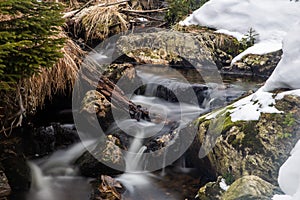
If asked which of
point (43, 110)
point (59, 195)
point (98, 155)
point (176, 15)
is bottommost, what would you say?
point (59, 195)

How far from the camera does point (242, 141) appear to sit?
3422 mm

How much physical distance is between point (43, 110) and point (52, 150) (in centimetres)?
63

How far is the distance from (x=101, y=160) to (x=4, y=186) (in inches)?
43.2

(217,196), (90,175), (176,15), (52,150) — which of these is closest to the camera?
(217,196)

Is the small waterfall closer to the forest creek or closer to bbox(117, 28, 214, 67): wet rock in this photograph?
the forest creek

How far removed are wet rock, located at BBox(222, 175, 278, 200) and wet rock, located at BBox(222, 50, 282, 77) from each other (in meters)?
4.73

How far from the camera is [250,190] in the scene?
2.68 metres

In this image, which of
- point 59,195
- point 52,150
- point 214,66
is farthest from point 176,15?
point 59,195

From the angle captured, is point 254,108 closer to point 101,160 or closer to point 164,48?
point 101,160

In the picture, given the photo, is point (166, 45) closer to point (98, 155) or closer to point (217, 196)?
point (98, 155)

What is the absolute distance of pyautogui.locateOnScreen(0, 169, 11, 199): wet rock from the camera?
3.30 m

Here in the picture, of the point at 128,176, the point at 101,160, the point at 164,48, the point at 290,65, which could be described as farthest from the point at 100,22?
the point at 290,65

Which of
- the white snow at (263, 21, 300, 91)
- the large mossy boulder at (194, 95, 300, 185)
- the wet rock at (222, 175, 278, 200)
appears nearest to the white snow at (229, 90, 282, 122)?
the large mossy boulder at (194, 95, 300, 185)

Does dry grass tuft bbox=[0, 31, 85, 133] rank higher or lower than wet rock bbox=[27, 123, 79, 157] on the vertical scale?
higher
